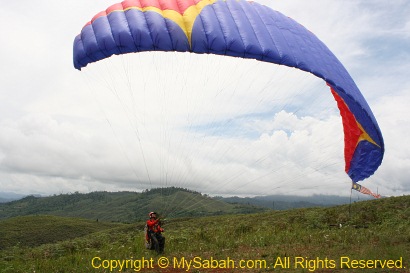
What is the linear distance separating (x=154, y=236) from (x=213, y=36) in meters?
7.81

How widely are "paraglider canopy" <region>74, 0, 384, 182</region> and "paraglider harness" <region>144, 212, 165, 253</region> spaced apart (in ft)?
21.2

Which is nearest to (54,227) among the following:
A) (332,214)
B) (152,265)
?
(332,214)

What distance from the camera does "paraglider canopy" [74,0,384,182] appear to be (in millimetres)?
10891

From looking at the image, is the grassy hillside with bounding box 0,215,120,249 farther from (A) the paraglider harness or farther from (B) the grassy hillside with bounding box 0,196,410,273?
(A) the paraglider harness

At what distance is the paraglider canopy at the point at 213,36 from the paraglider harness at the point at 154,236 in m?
6.47

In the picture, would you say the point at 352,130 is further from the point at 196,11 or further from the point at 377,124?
the point at 196,11

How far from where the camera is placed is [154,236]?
1328 cm

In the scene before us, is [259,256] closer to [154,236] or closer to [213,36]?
[154,236]

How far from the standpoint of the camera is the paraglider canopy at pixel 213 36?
10.9m

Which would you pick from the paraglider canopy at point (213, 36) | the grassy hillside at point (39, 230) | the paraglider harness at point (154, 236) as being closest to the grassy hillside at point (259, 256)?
the paraglider harness at point (154, 236)

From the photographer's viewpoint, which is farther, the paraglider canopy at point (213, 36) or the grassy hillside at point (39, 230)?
the grassy hillside at point (39, 230)

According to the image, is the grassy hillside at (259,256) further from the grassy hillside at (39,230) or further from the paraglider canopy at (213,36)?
the grassy hillside at (39,230)

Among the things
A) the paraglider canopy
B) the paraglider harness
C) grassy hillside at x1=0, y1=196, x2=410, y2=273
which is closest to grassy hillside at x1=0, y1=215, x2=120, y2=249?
grassy hillside at x1=0, y1=196, x2=410, y2=273

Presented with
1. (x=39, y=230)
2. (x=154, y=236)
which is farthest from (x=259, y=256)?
(x=39, y=230)
